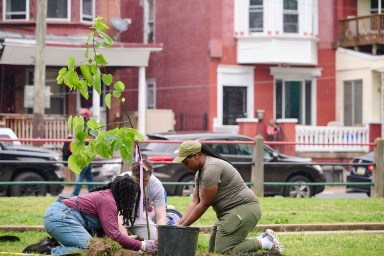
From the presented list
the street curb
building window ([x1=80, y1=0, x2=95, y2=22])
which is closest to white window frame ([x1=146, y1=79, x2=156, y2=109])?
building window ([x1=80, y1=0, x2=95, y2=22])

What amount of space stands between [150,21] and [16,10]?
6159 mm

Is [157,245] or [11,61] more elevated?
[11,61]

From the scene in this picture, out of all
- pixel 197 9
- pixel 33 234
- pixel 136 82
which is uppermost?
pixel 197 9

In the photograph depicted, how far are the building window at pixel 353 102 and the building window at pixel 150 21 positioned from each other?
7806mm

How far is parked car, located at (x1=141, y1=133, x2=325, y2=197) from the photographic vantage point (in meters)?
21.0

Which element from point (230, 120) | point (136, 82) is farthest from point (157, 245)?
point (136, 82)

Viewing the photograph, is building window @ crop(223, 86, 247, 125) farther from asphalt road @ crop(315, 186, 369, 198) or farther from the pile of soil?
the pile of soil

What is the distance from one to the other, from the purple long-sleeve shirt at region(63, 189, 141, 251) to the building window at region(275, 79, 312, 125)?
1024 inches

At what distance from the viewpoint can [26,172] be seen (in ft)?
66.7

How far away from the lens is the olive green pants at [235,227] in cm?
1110

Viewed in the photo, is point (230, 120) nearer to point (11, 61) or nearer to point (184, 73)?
point (184, 73)

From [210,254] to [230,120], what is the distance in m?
24.6

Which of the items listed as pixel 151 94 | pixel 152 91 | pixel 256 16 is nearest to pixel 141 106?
pixel 152 91

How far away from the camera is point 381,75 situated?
117ft
